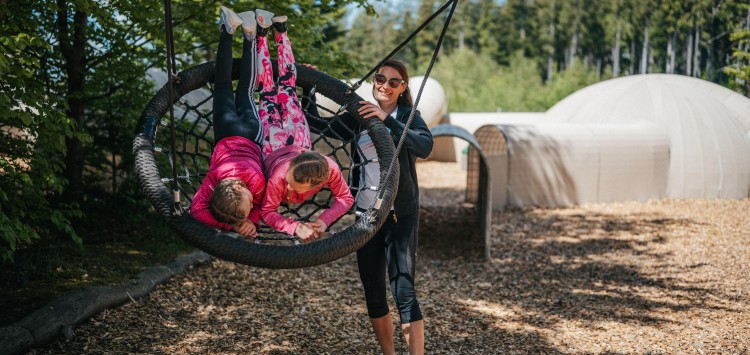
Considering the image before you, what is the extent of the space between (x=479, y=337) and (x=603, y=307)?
4.57 feet

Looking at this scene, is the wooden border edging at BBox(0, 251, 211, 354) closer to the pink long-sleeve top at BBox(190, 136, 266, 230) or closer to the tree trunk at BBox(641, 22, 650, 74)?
the pink long-sleeve top at BBox(190, 136, 266, 230)

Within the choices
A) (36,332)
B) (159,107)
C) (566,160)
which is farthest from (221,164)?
(566,160)

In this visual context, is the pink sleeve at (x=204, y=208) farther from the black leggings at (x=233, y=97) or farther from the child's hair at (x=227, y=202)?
the black leggings at (x=233, y=97)

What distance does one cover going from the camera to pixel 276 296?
5.26 meters

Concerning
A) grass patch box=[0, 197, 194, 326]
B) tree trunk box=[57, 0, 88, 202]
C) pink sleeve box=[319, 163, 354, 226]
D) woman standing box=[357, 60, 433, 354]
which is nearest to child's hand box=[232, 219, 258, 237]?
pink sleeve box=[319, 163, 354, 226]

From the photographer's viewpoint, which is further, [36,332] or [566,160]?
[566,160]

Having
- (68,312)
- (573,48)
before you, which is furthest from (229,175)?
(573,48)

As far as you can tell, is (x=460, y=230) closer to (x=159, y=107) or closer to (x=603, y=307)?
(x=603, y=307)

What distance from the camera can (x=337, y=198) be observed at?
2852 millimetres

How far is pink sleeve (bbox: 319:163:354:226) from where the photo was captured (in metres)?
2.78

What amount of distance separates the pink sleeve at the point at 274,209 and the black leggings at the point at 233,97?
38 cm

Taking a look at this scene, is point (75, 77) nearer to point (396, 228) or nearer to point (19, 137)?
point (19, 137)

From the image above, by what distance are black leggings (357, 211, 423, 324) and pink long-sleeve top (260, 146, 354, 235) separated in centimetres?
34

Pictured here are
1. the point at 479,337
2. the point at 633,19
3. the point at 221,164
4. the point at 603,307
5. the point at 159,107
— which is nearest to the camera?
the point at 221,164
